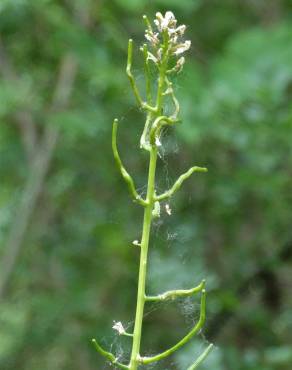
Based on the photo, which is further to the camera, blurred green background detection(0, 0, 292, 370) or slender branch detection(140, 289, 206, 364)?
blurred green background detection(0, 0, 292, 370)

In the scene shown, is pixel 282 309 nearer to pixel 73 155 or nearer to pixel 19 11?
pixel 73 155

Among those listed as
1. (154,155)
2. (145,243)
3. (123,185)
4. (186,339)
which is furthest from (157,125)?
(123,185)

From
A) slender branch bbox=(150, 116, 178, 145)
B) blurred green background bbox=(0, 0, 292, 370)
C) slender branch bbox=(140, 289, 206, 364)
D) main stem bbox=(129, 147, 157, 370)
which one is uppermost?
blurred green background bbox=(0, 0, 292, 370)

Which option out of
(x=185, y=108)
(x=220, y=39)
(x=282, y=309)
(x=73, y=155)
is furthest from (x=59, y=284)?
(x=185, y=108)

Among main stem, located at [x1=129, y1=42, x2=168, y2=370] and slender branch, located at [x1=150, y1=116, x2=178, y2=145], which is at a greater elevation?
slender branch, located at [x1=150, y1=116, x2=178, y2=145]

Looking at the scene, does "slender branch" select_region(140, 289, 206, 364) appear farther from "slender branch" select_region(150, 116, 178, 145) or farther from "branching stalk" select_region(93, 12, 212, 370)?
"slender branch" select_region(150, 116, 178, 145)

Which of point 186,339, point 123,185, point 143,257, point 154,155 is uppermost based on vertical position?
point 123,185

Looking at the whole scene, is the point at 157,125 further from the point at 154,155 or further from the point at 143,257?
the point at 143,257

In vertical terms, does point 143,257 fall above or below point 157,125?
below

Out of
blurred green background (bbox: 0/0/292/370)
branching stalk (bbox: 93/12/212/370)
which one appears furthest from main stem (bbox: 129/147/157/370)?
blurred green background (bbox: 0/0/292/370)
